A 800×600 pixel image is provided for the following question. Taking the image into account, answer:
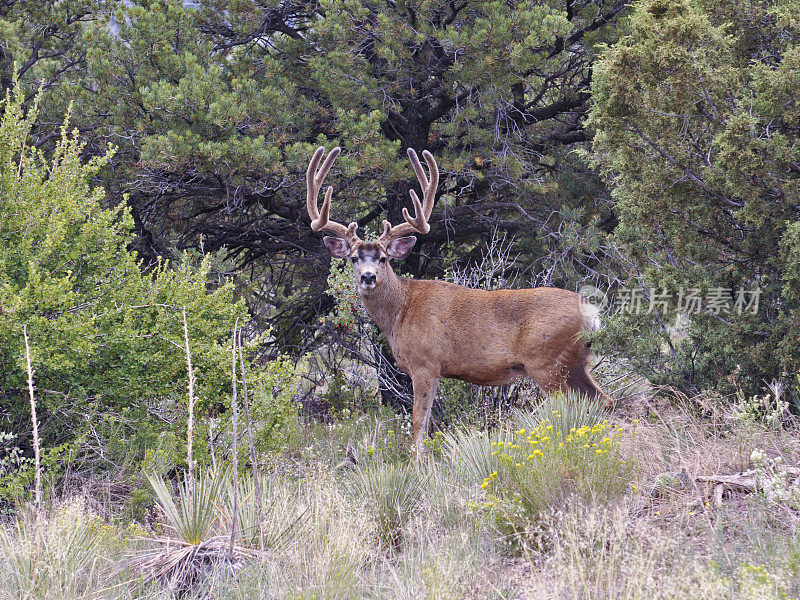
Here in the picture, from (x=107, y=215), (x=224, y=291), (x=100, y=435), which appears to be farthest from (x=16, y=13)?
(x=100, y=435)

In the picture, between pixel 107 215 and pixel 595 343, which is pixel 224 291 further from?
pixel 595 343

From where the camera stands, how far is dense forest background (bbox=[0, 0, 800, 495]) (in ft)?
22.6

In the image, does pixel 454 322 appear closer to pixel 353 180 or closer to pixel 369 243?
pixel 369 243

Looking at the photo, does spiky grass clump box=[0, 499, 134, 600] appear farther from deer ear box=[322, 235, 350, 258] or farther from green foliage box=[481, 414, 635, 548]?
deer ear box=[322, 235, 350, 258]

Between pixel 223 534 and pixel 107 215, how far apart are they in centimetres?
340

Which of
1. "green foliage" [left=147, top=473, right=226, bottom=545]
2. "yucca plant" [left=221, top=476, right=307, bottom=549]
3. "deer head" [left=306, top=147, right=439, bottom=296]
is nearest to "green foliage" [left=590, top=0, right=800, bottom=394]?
"deer head" [left=306, top=147, right=439, bottom=296]

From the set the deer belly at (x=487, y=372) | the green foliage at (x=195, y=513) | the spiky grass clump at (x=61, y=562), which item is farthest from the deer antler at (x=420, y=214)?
the spiky grass clump at (x=61, y=562)

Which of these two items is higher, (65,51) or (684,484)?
(65,51)

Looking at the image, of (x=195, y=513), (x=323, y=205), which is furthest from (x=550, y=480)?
(x=323, y=205)

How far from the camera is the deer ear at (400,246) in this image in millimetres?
8898

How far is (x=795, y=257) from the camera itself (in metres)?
6.43

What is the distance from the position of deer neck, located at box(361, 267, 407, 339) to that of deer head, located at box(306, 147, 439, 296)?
0.09m

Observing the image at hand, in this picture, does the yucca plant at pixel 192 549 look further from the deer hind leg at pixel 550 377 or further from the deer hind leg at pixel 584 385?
the deer hind leg at pixel 584 385

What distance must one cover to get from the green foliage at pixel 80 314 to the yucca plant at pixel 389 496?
1820 millimetres
